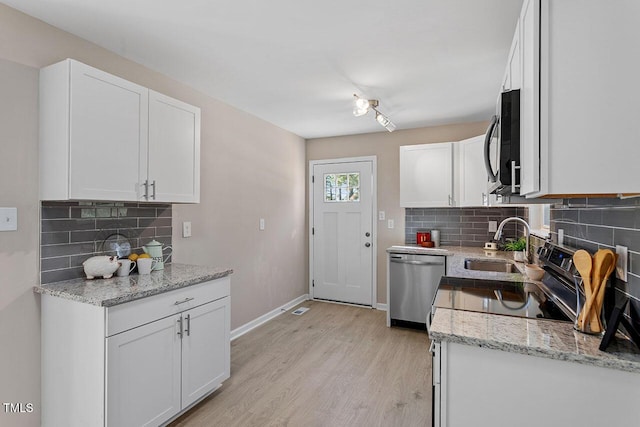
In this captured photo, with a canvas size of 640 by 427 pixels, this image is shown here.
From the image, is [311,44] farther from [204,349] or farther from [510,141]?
[204,349]

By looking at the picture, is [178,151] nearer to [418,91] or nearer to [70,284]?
[70,284]

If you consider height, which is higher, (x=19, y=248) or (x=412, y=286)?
(x=19, y=248)

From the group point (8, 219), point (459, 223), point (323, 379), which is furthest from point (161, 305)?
point (459, 223)

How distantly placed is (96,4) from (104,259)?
142 cm

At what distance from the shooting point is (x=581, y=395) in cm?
106

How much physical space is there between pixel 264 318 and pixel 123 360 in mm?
2196

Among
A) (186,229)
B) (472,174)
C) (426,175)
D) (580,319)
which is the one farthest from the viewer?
(426,175)

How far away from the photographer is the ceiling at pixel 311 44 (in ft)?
5.77

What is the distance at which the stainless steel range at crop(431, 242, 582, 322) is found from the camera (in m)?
1.47

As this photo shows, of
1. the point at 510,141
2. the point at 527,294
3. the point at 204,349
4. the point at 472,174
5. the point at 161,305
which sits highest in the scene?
the point at 472,174

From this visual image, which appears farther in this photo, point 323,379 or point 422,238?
point 422,238

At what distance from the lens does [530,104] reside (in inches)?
44.1

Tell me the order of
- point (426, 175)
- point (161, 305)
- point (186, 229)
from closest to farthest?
1. point (161, 305)
2. point (186, 229)
3. point (426, 175)

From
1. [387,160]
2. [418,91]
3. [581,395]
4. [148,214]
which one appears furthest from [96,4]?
[387,160]
